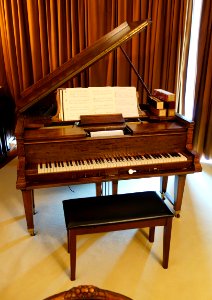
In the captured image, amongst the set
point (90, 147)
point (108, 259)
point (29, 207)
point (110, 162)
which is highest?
point (90, 147)

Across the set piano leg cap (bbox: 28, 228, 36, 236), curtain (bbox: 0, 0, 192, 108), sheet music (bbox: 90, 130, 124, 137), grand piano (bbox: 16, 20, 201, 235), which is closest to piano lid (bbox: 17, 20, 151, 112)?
grand piano (bbox: 16, 20, 201, 235)

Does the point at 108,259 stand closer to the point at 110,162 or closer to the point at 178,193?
the point at 110,162

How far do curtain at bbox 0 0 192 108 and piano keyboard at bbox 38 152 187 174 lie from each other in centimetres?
151

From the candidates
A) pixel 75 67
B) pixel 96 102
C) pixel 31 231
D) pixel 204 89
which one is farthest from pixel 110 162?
pixel 204 89

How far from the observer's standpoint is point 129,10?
3.18 m

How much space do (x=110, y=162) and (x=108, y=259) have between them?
2.40 ft

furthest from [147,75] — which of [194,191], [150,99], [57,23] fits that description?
[194,191]

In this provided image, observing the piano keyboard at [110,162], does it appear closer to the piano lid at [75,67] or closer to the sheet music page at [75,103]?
the sheet music page at [75,103]

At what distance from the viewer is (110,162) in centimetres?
214

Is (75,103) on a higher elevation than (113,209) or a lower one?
higher

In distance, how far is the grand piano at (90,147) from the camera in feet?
6.71

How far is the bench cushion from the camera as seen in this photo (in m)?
1.77

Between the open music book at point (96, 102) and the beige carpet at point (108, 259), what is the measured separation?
3.28ft

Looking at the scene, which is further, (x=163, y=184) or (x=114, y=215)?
(x=163, y=184)
